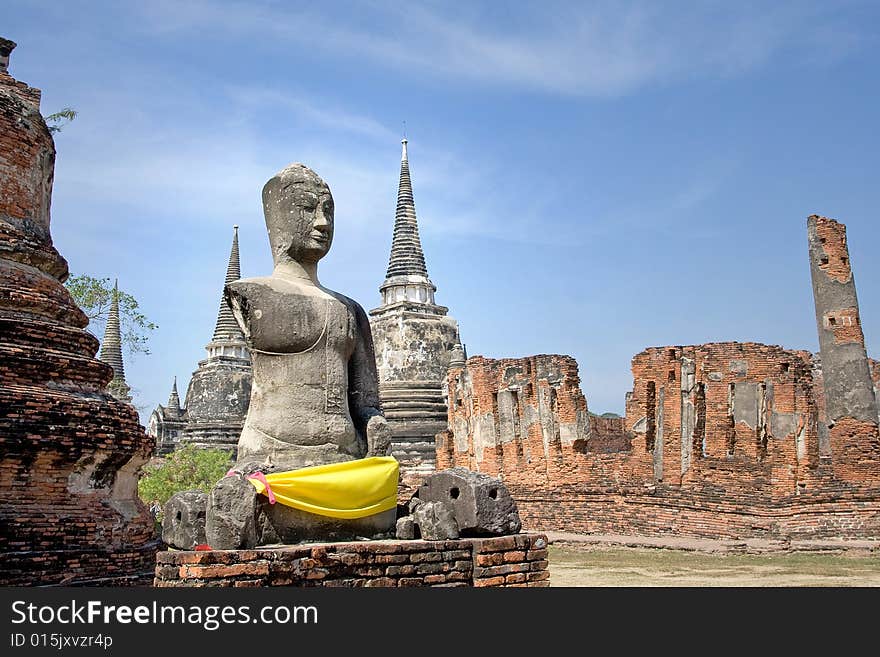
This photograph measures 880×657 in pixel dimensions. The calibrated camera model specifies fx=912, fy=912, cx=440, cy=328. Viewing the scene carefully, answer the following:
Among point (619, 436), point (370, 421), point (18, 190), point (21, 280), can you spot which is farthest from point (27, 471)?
point (619, 436)

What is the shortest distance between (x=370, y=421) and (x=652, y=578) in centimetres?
687

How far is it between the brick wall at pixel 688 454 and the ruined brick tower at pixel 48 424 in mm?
10336

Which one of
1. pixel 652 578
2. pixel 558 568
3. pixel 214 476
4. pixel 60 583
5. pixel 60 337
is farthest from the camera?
pixel 214 476

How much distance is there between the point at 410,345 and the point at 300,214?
24.9m

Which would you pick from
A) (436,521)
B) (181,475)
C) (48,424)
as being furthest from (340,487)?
(181,475)

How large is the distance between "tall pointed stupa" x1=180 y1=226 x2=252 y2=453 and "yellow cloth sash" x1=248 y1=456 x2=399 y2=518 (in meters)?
27.1

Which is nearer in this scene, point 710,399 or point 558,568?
point 558,568

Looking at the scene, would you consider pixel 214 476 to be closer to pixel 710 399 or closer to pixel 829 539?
pixel 710 399

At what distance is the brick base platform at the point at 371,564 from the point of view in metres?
4.60

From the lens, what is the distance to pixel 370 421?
19.1ft

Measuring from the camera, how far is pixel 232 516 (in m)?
4.86

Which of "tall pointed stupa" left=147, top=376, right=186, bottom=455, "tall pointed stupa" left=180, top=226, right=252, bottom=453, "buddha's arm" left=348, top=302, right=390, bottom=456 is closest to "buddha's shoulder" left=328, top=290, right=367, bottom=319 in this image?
"buddha's arm" left=348, top=302, right=390, bottom=456

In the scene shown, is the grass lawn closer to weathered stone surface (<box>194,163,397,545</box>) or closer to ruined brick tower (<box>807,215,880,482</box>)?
ruined brick tower (<box>807,215,880,482</box>)

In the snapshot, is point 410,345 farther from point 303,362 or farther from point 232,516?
point 232,516
